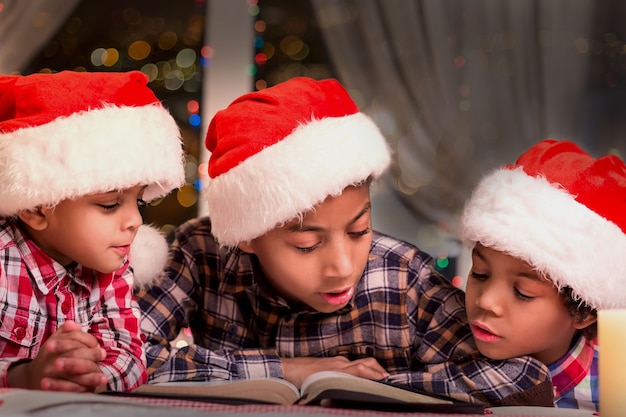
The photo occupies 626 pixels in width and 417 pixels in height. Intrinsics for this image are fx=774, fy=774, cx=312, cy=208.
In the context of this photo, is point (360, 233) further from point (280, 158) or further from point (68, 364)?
point (68, 364)

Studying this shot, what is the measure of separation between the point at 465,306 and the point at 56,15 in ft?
6.97

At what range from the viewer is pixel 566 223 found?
140 cm

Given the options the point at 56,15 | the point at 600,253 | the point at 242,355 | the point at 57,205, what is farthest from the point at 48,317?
the point at 56,15

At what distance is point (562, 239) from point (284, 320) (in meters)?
0.60

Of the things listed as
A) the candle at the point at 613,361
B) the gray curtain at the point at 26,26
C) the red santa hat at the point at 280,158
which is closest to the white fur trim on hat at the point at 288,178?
the red santa hat at the point at 280,158

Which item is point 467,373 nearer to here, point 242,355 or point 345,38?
point 242,355

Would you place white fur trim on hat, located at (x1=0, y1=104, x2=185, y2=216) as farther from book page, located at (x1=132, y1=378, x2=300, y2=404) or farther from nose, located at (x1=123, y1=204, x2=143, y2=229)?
book page, located at (x1=132, y1=378, x2=300, y2=404)

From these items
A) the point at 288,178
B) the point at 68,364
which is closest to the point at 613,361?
the point at 288,178

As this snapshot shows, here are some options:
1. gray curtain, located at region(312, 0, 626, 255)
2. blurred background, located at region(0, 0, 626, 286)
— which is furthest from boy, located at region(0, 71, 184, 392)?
gray curtain, located at region(312, 0, 626, 255)

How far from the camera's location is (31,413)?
3.01 ft

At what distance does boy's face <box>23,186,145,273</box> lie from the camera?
4.66 feet

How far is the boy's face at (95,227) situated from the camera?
1420mm

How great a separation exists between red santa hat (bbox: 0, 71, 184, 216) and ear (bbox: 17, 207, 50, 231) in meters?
0.03

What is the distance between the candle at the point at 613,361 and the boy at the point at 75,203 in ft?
2.57
